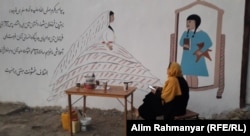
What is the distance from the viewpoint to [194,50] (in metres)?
5.72

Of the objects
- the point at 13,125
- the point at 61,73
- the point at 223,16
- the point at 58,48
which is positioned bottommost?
the point at 13,125

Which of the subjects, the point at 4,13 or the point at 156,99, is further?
the point at 4,13

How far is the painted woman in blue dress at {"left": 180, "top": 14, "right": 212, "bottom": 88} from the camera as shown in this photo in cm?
568

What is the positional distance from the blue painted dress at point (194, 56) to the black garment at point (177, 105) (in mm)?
1152

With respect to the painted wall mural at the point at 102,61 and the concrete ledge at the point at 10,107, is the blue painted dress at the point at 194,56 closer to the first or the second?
the painted wall mural at the point at 102,61

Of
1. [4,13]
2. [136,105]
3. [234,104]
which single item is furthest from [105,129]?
[4,13]

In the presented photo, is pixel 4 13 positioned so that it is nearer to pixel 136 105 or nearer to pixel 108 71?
pixel 108 71

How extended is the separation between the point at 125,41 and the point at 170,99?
1.86 m

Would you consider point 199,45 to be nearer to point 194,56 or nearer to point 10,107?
point 194,56

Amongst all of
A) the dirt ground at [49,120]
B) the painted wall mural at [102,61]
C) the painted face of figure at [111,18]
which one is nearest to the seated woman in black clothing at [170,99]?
the dirt ground at [49,120]

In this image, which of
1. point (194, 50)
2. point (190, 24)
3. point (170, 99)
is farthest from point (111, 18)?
point (170, 99)

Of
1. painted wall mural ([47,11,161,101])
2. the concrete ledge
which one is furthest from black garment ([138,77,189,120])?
the concrete ledge

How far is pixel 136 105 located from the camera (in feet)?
20.0

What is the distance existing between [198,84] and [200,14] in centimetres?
119
